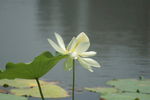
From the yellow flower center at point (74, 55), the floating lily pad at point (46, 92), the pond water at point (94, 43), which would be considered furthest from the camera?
the pond water at point (94, 43)

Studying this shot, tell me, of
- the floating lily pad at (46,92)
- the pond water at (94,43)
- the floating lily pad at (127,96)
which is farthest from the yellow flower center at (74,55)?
the pond water at (94,43)

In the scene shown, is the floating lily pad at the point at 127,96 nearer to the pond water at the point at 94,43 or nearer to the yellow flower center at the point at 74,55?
the pond water at the point at 94,43

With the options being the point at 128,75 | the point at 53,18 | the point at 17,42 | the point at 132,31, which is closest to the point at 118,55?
the point at 128,75

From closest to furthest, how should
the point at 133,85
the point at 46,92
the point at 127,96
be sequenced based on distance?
1. the point at 127,96
2. the point at 46,92
3. the point at 133,85

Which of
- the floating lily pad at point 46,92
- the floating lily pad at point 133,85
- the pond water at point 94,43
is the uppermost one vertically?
the pond water at point 94,43

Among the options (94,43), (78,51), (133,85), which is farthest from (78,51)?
(94,43)

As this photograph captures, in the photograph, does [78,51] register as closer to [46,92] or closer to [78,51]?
[78,51]

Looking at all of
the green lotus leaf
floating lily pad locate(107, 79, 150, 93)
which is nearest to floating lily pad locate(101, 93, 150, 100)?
floating lily pad locate(107, 79, 150, 93)
